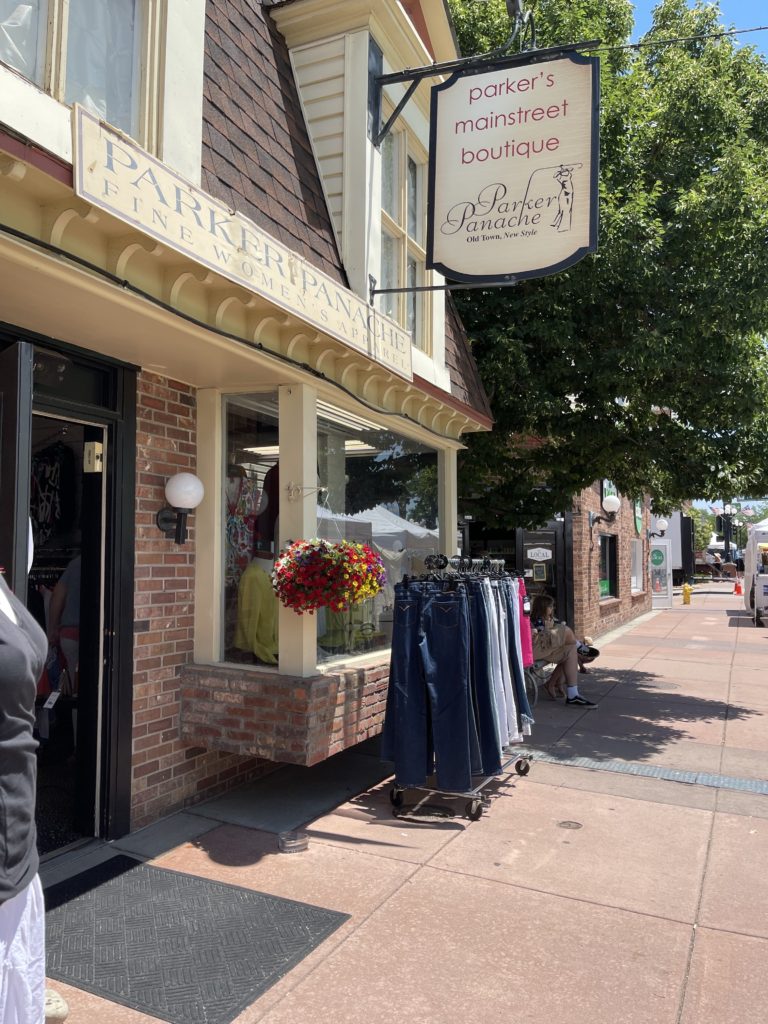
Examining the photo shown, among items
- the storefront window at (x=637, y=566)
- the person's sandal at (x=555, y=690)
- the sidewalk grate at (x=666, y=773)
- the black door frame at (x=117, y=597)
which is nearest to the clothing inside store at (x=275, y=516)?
the black door frame at (x=117, y=597)

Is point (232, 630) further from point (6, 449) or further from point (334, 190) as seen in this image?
point (334, 190)

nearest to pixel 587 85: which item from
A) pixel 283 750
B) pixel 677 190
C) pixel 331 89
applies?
pixel 331 89

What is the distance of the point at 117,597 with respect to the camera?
4328 mm

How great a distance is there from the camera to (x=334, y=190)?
5.61 meters

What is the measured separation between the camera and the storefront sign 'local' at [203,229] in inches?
117

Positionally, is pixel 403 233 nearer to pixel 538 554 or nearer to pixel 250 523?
pixel 250 523

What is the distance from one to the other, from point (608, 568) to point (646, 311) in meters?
10.2

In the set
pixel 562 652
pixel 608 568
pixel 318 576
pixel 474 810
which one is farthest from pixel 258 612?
pixel 608 568

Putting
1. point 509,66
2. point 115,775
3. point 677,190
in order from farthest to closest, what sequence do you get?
1. point 677,190
2. point 509,66
3. point 115,775

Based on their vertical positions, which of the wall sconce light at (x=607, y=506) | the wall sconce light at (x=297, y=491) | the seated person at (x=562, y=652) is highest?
the wall sconce light at (x=607, y=506)

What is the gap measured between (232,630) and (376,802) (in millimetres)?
1542

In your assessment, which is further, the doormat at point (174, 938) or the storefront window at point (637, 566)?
the storefront window at point (637, 566)

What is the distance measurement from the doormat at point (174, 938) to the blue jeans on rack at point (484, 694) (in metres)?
1.70

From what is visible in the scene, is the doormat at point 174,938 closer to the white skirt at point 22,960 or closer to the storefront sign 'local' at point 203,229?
the white skirt at point 22,960
